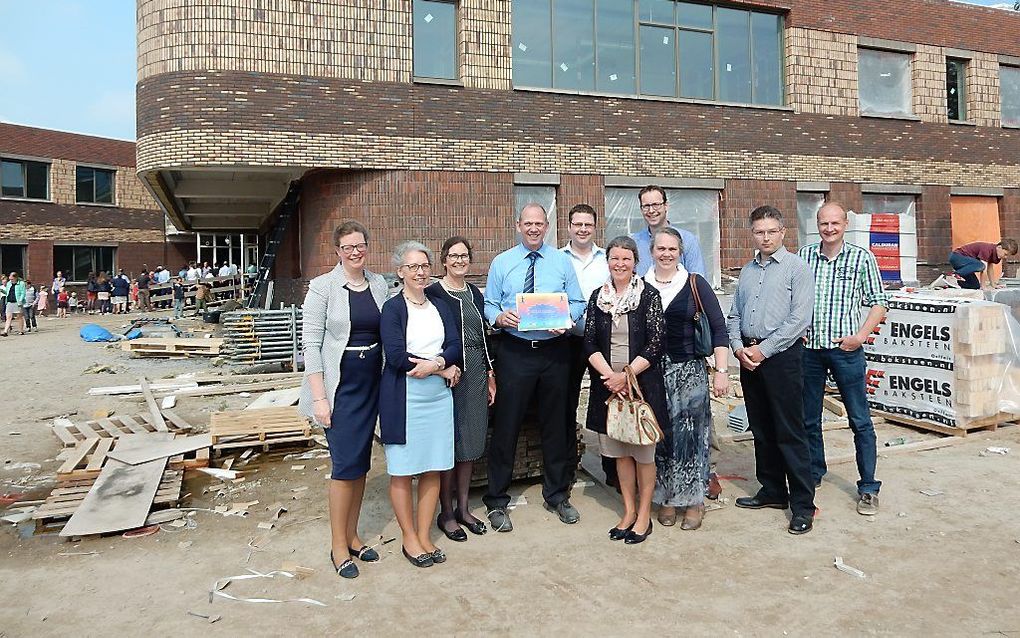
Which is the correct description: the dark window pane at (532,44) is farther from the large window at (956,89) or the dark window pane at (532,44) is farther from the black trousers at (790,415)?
the large window at (956,89)

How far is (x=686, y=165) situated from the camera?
13.9 m

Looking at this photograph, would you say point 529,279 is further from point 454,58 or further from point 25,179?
point 25,179

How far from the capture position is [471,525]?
438cm

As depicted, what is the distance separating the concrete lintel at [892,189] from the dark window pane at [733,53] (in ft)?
11.6

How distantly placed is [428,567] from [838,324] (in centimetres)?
309

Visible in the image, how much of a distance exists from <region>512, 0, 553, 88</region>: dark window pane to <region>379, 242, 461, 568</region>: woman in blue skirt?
9.67 m

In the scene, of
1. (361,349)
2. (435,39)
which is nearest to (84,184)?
(435,39)

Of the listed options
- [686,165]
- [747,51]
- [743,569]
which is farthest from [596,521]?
[747,51]

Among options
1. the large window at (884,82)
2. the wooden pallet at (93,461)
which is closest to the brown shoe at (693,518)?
the wooden pallet at (93,461)

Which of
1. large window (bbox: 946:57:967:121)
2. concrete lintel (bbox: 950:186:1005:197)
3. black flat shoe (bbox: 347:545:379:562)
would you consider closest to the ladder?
black flat shoe (bbox: 347:545:379:562)

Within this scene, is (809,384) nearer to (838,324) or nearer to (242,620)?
(838,324)

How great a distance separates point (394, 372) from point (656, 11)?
1231cm

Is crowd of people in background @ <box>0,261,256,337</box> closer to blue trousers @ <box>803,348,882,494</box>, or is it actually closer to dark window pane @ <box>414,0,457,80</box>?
dark window pane @ <box>414,0,457,80</box>

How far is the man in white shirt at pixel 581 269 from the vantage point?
4703 mm
